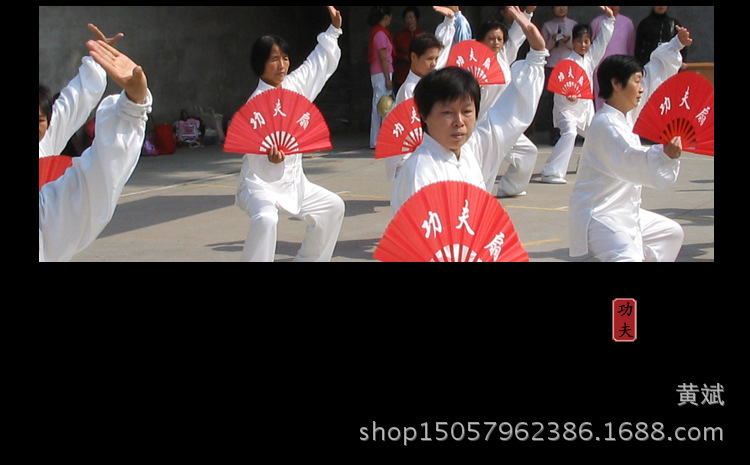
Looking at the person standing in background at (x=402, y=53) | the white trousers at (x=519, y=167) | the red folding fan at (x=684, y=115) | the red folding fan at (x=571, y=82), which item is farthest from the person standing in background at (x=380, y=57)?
the red folding fan at (x=684, y=115)

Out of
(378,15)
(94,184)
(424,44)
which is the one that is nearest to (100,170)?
(94,184)

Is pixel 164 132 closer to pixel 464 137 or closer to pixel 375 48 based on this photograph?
pixel 375 48

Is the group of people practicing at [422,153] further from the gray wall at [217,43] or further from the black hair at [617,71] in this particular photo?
the gray wall at [217,43]

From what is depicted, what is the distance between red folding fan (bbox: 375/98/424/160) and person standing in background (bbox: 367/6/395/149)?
239 inches

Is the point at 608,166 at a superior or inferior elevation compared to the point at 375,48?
inferior

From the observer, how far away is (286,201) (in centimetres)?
557

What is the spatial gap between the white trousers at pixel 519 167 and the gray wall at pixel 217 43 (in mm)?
5141

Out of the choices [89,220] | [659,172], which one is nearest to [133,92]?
[89,220]

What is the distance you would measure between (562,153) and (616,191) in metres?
4.90

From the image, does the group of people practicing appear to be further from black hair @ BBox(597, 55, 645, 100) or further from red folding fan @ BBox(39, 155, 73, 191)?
red folding fan @ BBox(39, 155, 73, 191)

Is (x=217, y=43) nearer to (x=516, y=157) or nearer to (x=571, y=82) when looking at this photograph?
(x=571, y=82)

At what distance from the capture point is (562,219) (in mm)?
7742

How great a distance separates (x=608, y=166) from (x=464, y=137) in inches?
55.0

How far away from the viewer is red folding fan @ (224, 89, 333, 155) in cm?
546
